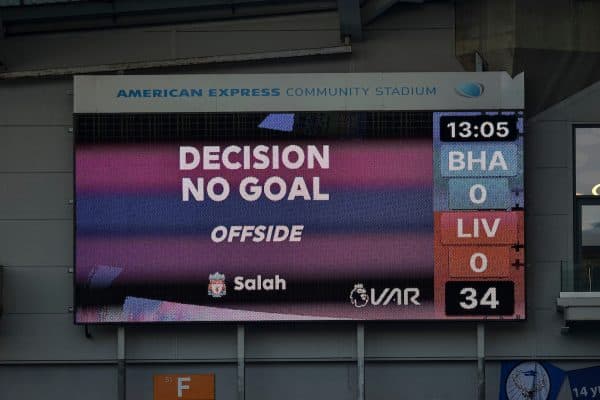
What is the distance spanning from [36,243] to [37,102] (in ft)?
7.30

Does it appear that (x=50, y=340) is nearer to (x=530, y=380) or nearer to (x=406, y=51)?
(x=406, y=51)

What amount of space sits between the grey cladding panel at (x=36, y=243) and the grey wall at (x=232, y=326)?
16 millimetres

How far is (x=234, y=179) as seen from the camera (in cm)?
1572

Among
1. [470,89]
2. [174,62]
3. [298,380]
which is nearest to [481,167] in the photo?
[470,89]

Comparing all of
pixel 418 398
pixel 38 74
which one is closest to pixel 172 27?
pixel 38 74

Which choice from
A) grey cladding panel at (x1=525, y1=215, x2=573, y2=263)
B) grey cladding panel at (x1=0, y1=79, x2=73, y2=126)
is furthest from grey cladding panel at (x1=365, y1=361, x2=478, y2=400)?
grey cladding panel at (x1=0, y1=79, x2=73, y2=126)

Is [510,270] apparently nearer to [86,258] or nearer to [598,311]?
[598,311]

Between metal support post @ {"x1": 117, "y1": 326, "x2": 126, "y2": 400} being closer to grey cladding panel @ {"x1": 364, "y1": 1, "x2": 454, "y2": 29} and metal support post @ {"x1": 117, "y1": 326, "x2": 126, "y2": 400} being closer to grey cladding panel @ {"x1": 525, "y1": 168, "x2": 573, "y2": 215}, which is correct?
grey cladding panel @ {"x1": 364, "y1": 1, "x2": 454, "y2": 29}

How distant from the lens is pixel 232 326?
16.0 m

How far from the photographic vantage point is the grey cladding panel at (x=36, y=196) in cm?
1627

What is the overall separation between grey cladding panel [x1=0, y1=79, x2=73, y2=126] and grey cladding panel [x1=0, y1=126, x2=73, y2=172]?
0.13 m

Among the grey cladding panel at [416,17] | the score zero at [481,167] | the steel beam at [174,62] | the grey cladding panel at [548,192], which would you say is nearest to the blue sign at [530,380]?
the grey cladding panel at [548,192]

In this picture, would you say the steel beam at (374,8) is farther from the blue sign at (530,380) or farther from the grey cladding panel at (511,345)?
the blue sign at (530,380)

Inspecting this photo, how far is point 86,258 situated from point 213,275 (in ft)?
6.33
